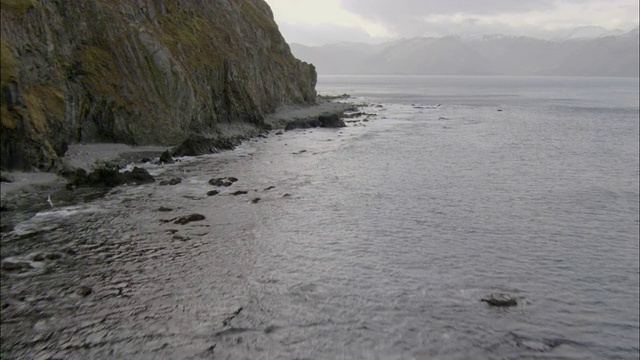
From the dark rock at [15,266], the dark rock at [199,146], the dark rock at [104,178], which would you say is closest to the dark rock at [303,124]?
the dark rock at [199,146]

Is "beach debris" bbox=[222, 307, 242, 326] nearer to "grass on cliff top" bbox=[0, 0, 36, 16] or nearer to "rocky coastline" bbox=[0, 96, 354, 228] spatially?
"rocky coastline" bbox=[0, 96, 354, 228]

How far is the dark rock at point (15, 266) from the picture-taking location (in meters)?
20.9

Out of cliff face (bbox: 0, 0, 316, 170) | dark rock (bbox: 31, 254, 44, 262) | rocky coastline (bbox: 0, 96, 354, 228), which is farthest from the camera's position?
cliff face (bbox: 0, 0, 316, 170)

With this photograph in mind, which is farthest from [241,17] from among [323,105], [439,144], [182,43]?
[439,144]

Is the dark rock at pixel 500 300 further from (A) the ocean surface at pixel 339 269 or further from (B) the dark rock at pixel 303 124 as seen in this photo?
Result: (B) the dark rock at pixel 303 124

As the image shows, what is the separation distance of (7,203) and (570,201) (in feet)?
127

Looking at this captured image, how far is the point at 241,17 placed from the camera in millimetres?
84375

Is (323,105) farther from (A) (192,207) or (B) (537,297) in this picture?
(B) (537,297)

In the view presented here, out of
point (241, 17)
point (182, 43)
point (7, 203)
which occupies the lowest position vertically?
point (7, 203)

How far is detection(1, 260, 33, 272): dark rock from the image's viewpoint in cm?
2094

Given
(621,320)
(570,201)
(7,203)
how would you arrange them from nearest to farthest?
1. (621,320)
2. (7,203)
3. (570,201)

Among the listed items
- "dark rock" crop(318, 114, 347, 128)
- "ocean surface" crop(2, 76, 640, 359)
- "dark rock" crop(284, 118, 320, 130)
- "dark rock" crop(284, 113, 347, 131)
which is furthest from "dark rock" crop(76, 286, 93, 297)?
"dark rock" crop(318, 114, 347, 128)

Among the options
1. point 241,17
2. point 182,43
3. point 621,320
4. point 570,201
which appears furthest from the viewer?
point 241,17

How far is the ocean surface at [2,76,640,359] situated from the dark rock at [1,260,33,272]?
89 centimetres
